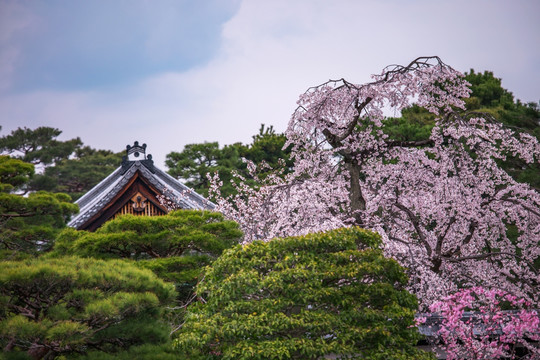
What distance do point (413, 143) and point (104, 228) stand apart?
5680 mm

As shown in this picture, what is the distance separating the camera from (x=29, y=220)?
9695 mm

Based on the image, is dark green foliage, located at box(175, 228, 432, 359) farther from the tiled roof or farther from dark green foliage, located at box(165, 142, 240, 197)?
dark green foliage, located at box(165, 142, 240, 197)

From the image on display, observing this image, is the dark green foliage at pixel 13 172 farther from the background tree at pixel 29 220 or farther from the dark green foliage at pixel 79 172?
the dark green foliage at pixel 79 172

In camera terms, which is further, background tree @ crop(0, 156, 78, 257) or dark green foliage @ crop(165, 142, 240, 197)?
dark green foliage @ crop(165, 142, 240, 197)

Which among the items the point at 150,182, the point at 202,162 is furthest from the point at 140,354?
the point at 202,162

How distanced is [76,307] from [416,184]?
6.62 m

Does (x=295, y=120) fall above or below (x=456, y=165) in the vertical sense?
above

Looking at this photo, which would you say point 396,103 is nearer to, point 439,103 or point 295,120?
point 439,103

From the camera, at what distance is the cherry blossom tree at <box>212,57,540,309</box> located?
8758 mm

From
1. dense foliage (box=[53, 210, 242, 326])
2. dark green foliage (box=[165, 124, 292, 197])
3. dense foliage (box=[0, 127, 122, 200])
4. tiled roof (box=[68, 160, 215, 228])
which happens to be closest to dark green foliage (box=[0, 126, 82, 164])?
dense foliage (box=[0, 127, 122, 200])

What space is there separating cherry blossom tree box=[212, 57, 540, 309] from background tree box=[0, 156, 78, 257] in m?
3.91

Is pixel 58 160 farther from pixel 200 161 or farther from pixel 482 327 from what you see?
pixel 482 327

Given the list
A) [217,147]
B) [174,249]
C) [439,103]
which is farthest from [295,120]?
[217,147]

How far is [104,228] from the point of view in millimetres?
8562
